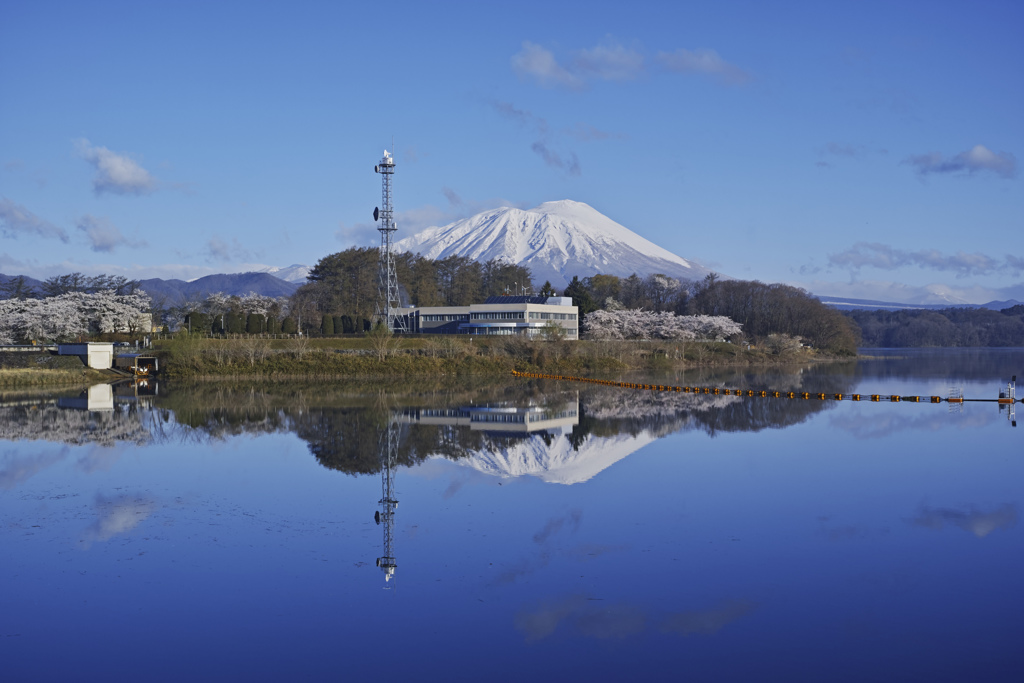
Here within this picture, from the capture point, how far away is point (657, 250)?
598 ft

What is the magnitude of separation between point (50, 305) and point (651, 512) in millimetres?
54389

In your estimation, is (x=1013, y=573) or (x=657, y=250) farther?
(x=657, y=250)

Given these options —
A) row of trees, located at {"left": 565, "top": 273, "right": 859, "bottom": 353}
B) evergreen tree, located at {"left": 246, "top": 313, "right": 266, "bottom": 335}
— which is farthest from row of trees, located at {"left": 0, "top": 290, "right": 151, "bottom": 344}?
row of trees, located at {"left": 565, "top": 273, "right": 859, "bottom": 353}

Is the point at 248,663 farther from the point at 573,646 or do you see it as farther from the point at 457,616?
the point at 573,646

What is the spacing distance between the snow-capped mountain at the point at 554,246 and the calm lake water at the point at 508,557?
147104 millimetres

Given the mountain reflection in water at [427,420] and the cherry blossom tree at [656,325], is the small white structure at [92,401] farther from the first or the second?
the cherry blossom tree at [656,325]

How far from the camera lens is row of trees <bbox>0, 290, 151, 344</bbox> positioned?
177 feet

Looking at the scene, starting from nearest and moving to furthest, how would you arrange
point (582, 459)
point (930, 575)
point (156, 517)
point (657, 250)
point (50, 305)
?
point (930, 575) → point (156, 517) → point (582, 459) → point (50, 305) → point (657, 250)

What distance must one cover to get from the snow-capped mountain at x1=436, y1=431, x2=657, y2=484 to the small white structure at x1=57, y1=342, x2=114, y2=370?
29.8 m

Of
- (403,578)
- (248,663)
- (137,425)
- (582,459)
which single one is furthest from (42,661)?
(137,425)

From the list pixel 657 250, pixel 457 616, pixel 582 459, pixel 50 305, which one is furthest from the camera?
pixel 657 250

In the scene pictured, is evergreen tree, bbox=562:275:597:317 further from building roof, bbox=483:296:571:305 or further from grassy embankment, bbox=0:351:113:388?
grassy embankment, bbox=0:351:113:388

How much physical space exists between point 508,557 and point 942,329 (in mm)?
135861

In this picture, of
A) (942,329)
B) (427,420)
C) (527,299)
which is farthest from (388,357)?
(942,329)
